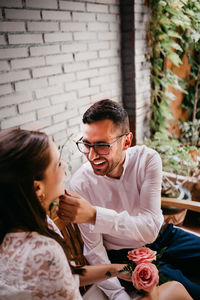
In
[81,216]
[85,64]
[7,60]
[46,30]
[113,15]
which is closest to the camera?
[81,216]

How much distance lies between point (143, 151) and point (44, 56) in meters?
1.24

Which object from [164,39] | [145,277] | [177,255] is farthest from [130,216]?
[164,39]

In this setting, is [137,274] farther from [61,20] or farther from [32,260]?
[61,20]

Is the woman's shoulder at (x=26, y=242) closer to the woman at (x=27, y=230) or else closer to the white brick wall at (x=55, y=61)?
the woman at (x=27, y=230)

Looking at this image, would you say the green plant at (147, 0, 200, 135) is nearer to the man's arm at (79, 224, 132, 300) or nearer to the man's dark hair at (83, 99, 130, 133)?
the man's dark hair at (83, 99, 130, 133)

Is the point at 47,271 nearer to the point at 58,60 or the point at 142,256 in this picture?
the point at 142,256

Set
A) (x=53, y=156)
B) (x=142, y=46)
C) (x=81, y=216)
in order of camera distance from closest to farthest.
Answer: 1. (x=53, y=156)
2. (x=81, y=216)
3. (x=142, y=46)

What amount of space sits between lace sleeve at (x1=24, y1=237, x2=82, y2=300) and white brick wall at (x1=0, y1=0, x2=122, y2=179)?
128 cm

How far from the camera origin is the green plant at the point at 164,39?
3.35 meters

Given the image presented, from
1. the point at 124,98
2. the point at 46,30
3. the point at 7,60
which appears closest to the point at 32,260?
the point at 7,60

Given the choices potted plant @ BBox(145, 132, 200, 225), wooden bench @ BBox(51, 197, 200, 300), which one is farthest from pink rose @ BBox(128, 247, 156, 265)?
potted plant @ BBox(145, 132, 200, 225)

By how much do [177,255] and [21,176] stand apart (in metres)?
1.52

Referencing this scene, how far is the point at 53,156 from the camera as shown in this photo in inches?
43.8

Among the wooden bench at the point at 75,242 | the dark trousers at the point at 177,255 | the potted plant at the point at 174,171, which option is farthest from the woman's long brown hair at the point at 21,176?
the potted plant at the point at 174,171
